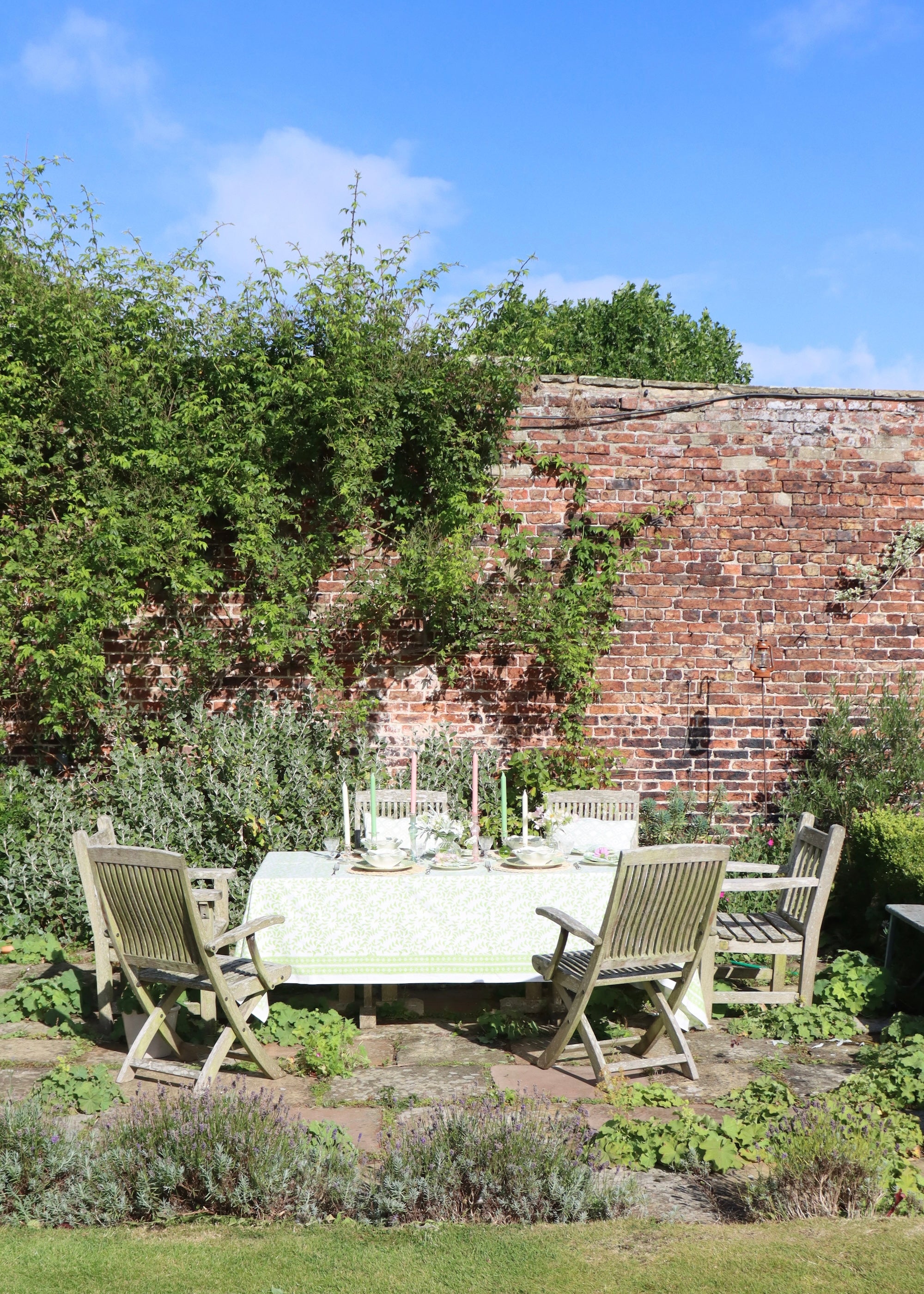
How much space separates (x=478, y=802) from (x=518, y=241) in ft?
12.4

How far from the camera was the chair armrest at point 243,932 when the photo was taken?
168 inches

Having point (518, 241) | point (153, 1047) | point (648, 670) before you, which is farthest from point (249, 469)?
point (153, 1047)

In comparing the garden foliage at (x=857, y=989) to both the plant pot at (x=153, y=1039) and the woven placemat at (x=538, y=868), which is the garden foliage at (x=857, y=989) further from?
the plant pot at (x=153, y=1039)

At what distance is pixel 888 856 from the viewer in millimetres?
6305

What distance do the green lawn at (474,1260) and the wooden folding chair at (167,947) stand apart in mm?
1179

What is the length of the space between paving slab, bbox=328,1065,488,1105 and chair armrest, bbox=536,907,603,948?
2.26 ft

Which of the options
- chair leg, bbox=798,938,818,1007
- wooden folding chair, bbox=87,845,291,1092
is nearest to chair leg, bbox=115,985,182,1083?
wooden folding chair, bbox=87,845,291,1092

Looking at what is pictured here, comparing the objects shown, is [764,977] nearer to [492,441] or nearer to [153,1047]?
[153,1047]

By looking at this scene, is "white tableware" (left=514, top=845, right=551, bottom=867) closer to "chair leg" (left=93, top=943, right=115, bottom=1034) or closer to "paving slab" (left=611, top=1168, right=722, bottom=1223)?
"paving slab" (left=611, top=1168, right=722, bottom=1223)

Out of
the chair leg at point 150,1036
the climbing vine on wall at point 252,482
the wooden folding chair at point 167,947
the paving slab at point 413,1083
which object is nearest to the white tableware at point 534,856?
the paving slab at point 413,1083

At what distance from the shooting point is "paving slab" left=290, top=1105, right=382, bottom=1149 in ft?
12.5

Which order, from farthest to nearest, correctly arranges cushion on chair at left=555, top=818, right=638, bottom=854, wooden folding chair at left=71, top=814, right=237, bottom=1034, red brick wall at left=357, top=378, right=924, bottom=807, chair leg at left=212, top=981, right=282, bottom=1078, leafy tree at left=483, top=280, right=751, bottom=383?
leafy tree at left=483, top=280, right=751, bottom=383, red brick wall at left=357, top=378, right=924, bottom=807, cushion on chair at left=555, top=818, right=638, bottom=854, wooden folding chair at left=71, top=814, right=237, bottom=1034, chair leg at left=212, top=981, right=282, bottom=1078

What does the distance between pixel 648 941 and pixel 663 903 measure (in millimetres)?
174

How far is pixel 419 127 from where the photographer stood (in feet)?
20.0
